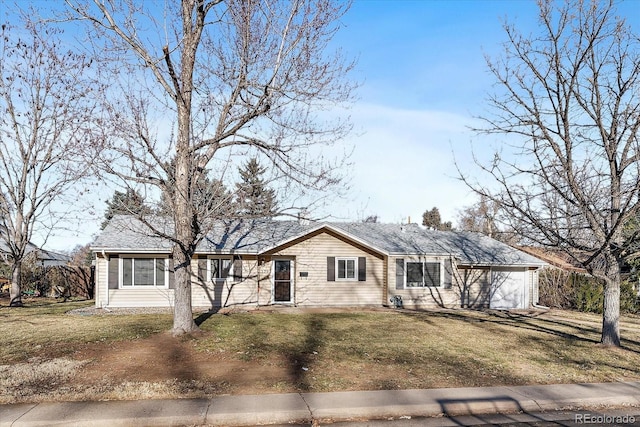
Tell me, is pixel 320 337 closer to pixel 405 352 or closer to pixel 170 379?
pixel 405 352

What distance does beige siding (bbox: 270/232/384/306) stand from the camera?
18.9 meters

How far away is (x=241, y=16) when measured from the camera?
1075 centimetres

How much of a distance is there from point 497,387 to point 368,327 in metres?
6.16

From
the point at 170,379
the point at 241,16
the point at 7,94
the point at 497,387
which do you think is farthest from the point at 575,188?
the point at 7,94

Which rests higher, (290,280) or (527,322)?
(290,280)

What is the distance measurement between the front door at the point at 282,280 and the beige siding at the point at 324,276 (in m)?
0.30

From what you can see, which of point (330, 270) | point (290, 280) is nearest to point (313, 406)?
point (290, 280)

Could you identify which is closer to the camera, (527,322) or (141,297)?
Answer: (527,322)

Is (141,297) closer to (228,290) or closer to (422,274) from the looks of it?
(228,290)

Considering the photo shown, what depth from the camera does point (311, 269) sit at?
749 inches

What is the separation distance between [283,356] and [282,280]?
363 inches

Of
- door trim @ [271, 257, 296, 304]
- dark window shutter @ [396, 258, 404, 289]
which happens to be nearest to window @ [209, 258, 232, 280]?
door trim @ [271, 257, 296, 304]

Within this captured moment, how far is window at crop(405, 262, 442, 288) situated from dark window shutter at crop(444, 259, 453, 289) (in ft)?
0.97

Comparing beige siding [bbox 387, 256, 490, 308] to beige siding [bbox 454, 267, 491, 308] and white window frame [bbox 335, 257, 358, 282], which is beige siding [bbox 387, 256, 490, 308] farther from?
white window frame [bbox 335, 257, 358, 282]
